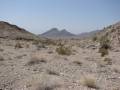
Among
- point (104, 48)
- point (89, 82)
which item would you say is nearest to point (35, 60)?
point (89, 82)

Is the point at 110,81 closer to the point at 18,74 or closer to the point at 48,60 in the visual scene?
the point at 18,74

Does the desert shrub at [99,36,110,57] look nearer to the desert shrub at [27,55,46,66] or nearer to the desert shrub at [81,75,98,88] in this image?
the desert shrub at [27,55,46,66]

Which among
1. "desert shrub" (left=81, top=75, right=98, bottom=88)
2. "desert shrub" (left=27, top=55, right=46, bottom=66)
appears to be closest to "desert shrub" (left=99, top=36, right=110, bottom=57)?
"desert shrub" (left=27, top=55, right=46, bottom=66)

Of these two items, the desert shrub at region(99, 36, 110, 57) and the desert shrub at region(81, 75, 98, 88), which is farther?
the desert shrub at region(99, 36, 110, 57)

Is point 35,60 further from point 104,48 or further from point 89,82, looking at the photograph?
point 104,48

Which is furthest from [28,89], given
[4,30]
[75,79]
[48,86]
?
[4,30]

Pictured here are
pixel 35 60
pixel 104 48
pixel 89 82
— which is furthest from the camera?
pixel 104 48

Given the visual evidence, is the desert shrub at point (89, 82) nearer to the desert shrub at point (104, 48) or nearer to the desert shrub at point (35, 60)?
the desert shrub at point (35, 60)

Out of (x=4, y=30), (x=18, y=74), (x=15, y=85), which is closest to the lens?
(x=15, y=85)

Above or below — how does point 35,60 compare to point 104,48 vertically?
below

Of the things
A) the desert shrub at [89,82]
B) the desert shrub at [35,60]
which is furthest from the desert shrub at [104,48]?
the desert shrub at [89,82]

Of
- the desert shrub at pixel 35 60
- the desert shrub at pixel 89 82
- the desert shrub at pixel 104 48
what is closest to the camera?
the desert shrub at pixel 89 82

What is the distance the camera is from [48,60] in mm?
17500

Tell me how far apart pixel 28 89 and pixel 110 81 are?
3.97 m
